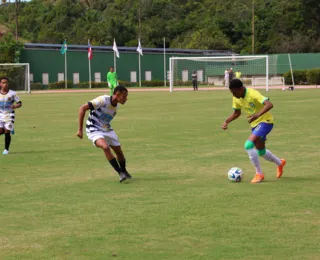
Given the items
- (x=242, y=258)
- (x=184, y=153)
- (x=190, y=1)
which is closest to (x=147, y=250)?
(x=242, y=258)

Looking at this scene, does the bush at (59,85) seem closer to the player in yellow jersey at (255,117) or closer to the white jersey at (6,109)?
the white jersey at (6,109)

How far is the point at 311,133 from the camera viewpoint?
1719 centimetres

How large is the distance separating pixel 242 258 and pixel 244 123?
583 inches

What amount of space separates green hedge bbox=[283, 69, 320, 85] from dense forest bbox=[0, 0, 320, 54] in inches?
812

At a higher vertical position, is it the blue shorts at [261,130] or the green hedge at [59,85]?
the blue shorts at [261,130]

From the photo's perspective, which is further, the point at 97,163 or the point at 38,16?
the point at 38,16

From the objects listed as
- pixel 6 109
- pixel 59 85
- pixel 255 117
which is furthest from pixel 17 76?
pixel 255 117

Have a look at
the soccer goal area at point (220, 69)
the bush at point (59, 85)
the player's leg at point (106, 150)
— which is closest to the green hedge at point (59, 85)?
the bush at point (59, 85)

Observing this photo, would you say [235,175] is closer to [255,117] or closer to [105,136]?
[255,117]

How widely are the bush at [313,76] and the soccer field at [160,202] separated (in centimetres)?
4342

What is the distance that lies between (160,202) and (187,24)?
87.7 m

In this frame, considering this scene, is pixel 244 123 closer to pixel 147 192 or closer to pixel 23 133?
pixel 23 133

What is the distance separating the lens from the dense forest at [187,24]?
85938 millimetres

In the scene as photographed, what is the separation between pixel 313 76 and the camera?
59.1m
